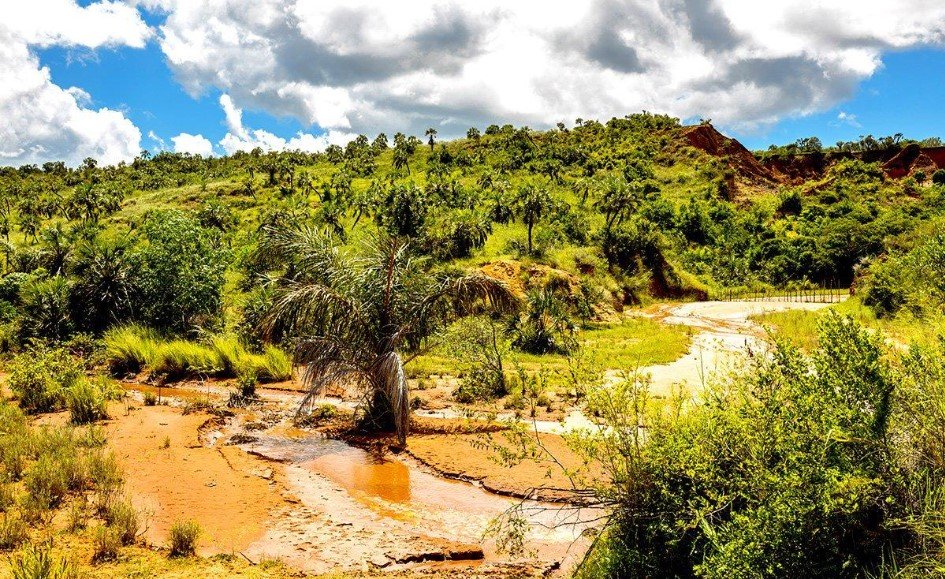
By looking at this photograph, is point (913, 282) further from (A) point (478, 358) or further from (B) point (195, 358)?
(B) point (195, 358)

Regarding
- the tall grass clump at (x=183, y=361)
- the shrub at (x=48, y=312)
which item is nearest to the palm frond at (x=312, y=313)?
the tall grass clump at (x=183, y=361)

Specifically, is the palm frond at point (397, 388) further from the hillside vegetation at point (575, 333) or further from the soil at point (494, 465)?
the soil at point (494, 465)

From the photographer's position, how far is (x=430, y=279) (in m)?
13.5

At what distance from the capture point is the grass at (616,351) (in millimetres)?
20516

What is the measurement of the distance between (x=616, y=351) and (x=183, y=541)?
19915 mm

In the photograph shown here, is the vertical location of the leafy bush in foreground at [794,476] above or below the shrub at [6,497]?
above

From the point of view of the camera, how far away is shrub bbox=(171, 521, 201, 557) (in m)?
7.34

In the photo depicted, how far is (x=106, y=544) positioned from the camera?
23.7 ft

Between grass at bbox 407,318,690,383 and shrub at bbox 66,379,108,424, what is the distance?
27.2 ft

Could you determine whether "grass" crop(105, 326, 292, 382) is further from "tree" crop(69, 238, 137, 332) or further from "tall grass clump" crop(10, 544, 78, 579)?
"tall grass clump" crop(10, 544, 78, 579)

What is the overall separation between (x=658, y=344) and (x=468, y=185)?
5179 cm

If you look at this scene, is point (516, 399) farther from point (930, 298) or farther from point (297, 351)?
point (930, 298)

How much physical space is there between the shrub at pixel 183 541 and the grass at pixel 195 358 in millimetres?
11809

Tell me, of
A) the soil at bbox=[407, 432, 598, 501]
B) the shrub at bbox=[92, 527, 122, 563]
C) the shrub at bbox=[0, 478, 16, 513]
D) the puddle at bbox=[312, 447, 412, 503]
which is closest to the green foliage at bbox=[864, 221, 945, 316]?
the soil at bbox=[407, 432, 598, 501]
